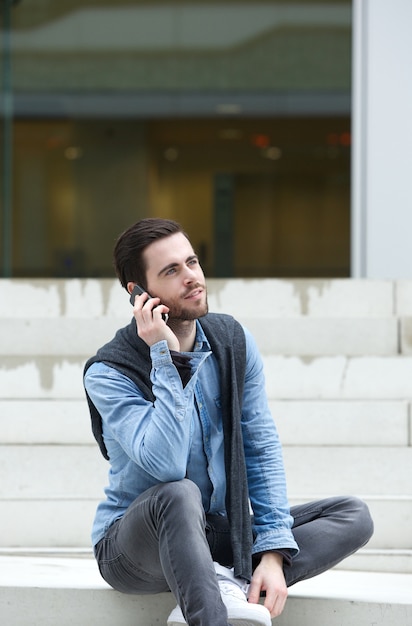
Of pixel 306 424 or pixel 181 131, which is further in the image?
pixel 181 131

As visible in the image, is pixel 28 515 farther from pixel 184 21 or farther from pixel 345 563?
pixel 184 21

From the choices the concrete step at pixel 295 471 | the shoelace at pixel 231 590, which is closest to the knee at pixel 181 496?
the shoelace at pixel 231 590

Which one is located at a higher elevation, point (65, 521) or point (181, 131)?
point (181, 131)

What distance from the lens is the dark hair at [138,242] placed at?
8.21ft

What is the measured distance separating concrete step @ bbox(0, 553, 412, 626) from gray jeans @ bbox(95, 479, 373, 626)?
0.13 metres

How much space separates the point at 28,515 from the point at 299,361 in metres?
1.41

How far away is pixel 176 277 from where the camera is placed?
2488mm

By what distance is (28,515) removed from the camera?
11.2 feet

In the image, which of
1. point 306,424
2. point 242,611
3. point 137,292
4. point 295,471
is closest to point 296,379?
point 306,424

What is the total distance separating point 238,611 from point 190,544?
0.19 metres

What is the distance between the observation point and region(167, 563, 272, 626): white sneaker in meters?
2.23

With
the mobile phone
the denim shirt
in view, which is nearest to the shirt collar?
the denim shirt

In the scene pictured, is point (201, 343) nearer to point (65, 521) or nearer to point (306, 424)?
point (65, 521)

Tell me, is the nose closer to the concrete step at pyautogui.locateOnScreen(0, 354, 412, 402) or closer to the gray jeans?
the gray jeans
